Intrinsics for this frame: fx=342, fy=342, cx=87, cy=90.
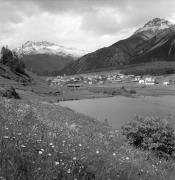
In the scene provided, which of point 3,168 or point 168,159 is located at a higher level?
point 3,168

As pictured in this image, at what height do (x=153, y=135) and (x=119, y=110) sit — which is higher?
(x=153, y=135)

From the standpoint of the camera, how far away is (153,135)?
53.0ft

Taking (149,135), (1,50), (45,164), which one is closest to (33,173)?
(45,164)

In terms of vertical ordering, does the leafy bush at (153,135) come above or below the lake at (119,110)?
above

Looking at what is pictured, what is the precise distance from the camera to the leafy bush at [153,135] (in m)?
15.9

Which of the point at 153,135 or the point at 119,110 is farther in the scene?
the point at 119,110

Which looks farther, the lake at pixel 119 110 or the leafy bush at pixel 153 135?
the lake at pixel 119 110

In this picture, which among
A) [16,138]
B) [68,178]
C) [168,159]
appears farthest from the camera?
[168,159]

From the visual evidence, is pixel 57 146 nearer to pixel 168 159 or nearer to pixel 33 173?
pixel 33 173

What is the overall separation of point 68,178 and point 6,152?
4.81 ft

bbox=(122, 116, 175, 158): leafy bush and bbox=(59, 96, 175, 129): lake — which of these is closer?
bbox=(122, 116, 175, 158): leafy bush

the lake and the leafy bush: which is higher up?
the leafy bush

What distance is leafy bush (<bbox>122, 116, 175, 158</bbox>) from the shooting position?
626 inches

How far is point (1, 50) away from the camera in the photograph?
7805 inches
